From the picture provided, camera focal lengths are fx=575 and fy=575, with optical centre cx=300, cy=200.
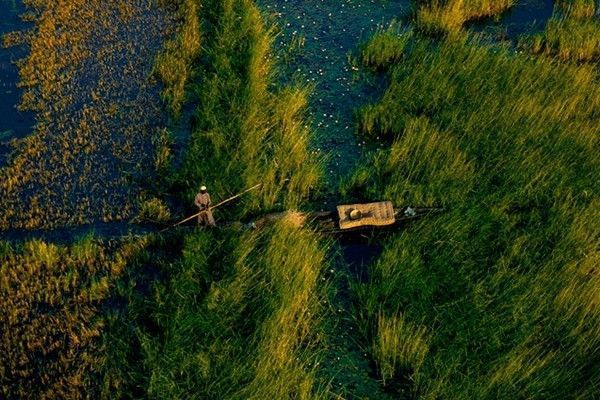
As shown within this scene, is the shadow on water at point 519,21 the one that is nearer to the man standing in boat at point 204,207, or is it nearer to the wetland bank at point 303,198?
the wetland bank at point 303,198

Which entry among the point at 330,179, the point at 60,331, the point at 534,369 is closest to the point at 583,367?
the point at 534,369

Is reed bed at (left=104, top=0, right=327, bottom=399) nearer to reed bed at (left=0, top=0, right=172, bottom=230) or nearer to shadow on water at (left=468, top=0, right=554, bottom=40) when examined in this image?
reed bed at (left=0, top=0, right=172, bottom=230)

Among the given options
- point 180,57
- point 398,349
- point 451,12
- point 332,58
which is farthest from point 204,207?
point 451,12

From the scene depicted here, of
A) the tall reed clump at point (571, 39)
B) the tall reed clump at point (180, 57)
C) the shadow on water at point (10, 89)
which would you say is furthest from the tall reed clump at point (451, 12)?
the shadow on water at point (10, 89)

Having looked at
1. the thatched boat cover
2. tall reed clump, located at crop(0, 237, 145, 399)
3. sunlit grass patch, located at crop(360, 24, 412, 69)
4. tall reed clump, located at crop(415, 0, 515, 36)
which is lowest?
tall reed clump, located at crop(0, 237, 145, 399)

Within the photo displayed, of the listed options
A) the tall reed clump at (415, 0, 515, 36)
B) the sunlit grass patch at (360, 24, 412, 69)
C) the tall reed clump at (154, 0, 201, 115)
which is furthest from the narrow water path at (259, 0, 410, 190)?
the tall reed clump at (154, 0, 201, 115)

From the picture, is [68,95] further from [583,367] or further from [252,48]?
[583,367]
